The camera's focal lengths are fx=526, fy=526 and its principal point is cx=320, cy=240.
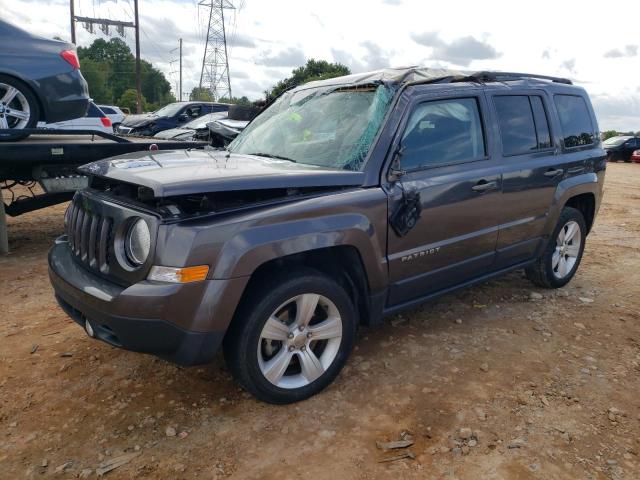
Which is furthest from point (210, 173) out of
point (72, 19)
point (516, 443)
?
point (72, 19)

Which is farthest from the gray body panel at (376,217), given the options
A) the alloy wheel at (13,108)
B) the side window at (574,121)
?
the alloy wheel at (13,108)

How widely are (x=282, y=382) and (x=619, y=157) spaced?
1079 inches

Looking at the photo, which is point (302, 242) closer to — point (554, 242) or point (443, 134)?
point (443, 134)

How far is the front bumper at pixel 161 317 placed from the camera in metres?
2.43

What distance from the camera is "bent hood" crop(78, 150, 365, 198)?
252 cm

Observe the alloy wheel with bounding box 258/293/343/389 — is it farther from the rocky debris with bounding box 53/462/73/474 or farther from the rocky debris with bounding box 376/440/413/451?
the rocky debris with bounding box 53/462/73/474

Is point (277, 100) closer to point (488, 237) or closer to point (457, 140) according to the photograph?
point (457, 140)

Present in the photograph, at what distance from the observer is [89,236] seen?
285 cm

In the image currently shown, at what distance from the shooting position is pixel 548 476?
244cm

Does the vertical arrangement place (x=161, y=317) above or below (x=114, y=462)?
above

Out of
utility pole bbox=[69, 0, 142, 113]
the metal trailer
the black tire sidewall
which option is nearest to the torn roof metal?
the black tire sidewall

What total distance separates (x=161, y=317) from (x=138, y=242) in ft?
1.36

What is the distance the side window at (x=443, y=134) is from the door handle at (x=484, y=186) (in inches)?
7.3

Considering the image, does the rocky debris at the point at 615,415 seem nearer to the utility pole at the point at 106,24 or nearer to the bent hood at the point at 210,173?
the bent hood at the point at 210,173
